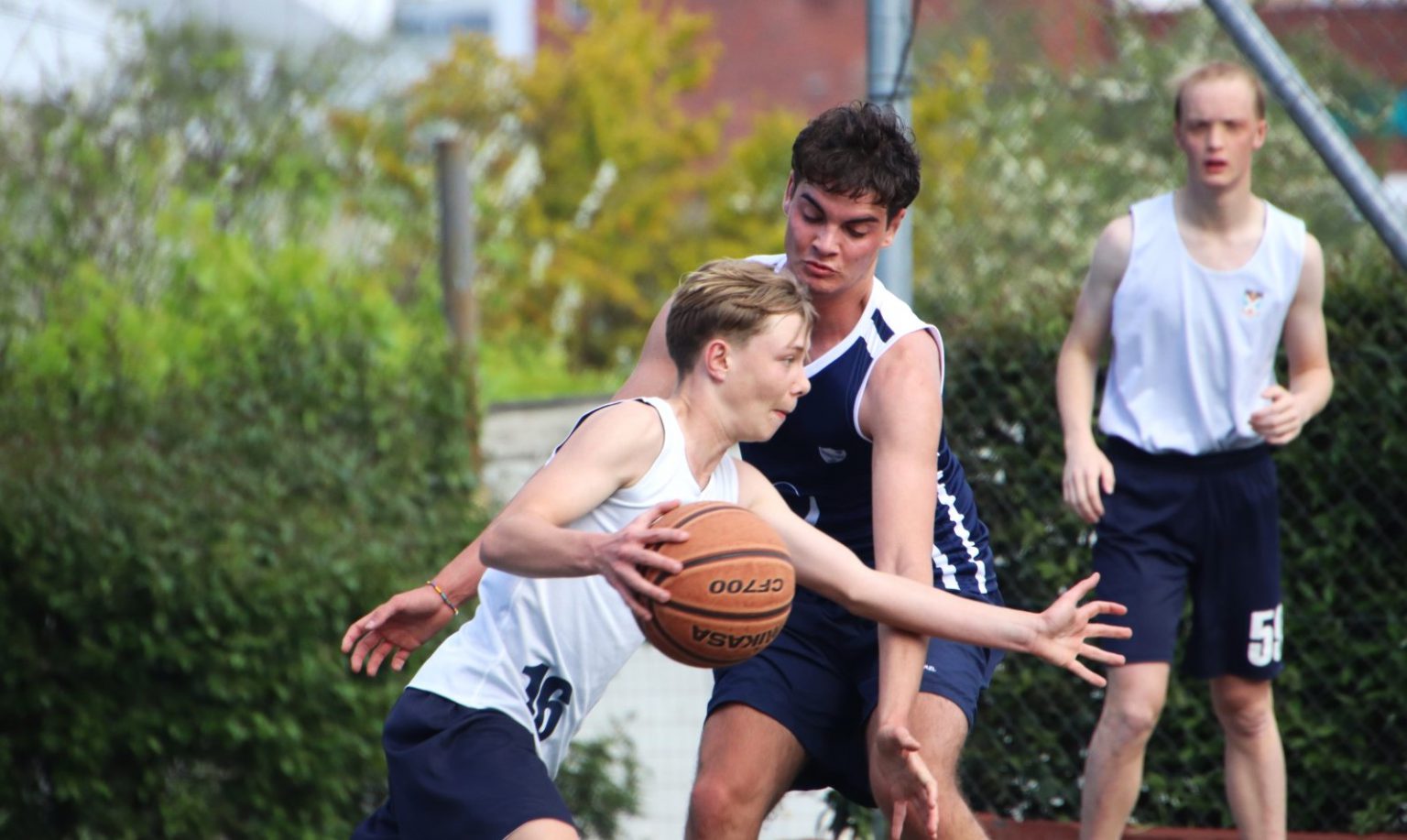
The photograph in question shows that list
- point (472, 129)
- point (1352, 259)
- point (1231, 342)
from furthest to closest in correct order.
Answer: point (472, 129)
point (1352, 259)
point (1231, 342)

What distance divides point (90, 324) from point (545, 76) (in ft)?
35.1

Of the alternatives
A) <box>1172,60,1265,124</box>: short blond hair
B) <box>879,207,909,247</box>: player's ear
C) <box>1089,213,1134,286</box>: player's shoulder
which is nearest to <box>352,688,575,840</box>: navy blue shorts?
<box>879,207,909,247</box>: player's ear

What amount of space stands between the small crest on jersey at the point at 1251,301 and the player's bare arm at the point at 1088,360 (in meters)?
0.33

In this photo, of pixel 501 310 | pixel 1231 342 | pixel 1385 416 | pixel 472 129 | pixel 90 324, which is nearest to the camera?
pixel 1231 342

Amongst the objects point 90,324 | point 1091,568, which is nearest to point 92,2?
point 90,324

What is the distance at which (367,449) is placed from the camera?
19.6 ft

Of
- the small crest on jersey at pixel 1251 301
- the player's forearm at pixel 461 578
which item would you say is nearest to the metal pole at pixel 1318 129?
the small crest on jersey at pixel 1251 301

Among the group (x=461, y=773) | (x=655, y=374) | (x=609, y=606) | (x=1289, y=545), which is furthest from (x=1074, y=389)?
(x=461, y=773)

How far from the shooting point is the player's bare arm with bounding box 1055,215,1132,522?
423cm

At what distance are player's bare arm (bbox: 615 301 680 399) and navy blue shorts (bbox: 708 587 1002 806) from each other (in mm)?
584

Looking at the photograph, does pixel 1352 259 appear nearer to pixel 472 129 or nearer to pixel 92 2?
pixel 92 2

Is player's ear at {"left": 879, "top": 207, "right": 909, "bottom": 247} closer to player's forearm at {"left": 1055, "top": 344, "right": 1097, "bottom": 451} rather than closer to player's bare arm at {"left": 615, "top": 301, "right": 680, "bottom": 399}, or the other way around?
player's bare arm at {"left": 615, "top": 301, "right": 680, "bottom": 399}

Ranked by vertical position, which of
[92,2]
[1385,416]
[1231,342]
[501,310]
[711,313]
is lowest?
[501,310]

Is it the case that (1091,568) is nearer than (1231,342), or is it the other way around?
(1231,342)
